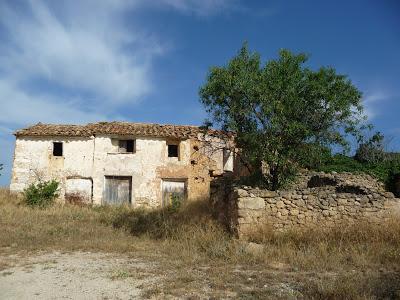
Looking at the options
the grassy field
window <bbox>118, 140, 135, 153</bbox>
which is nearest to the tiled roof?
window <bbox>118, 140, 135, 153</bbox>

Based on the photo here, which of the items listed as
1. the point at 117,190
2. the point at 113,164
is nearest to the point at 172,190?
the point at 117,190

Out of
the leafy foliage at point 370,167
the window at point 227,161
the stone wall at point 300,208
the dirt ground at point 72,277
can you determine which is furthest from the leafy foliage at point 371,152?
the dirt ground at point 72,277

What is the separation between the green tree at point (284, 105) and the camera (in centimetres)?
1080

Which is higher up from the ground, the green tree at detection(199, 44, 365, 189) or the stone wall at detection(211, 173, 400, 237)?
the green tree at detection(199, 44, 365, 189)

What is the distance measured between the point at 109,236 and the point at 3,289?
5417 mm

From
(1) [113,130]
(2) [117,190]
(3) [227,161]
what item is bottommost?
(2) [117,190]

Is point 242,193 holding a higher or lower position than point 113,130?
lower

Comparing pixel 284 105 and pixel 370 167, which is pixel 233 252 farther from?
pixel 370 167

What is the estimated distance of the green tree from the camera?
10.8 metres

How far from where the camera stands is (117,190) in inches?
888

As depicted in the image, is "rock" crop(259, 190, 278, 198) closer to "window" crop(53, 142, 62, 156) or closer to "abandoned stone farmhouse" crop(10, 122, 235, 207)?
"abandoned stone farmhouse" crop(10, 122, 235, 207)

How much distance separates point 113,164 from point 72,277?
1568 cm

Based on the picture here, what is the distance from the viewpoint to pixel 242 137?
11.5m

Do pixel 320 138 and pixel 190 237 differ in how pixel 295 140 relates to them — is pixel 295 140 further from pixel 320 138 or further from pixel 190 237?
pixel 190 237
